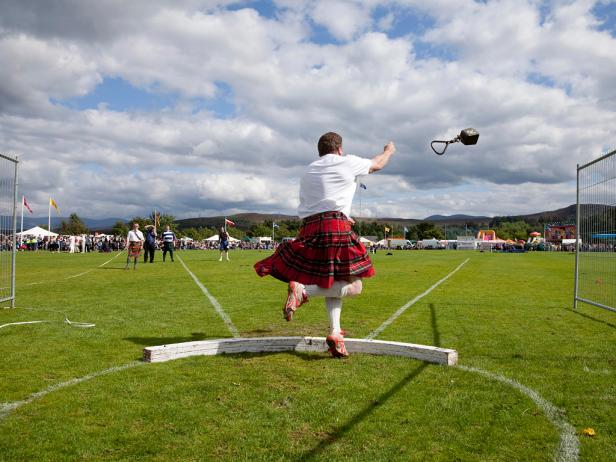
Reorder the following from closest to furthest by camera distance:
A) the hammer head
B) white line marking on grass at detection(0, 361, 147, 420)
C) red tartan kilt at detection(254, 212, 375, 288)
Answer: white line marking on grass at detection(0, 361, 147, 420) → red tartan kilt at detection(254, 212, 375, 288) → the hammer head

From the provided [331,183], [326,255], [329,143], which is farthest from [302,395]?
[329,143]

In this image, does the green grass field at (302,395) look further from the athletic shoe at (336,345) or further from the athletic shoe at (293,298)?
the athletic shoe at (293,298)

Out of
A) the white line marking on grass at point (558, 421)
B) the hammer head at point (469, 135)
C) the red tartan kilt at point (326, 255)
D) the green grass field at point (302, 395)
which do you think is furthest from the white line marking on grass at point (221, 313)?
the hammer head at point (469, 135)

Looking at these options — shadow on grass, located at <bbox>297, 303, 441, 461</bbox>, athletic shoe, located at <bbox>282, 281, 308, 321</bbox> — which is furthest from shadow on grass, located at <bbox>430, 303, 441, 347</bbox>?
athletic shoe, located at <bbox>282, 281, 308, 321</bbox>

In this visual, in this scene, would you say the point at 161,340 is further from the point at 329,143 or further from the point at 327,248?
the point at 329,143

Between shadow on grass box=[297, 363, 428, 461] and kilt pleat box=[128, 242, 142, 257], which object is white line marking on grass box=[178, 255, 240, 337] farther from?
kilt pleat box=[128, 242, 142, 257]

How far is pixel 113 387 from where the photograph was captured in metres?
4.28

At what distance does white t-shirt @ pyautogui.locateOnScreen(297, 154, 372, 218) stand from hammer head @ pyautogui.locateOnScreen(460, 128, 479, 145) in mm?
1086

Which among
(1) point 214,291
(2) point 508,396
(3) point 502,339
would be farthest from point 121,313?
(2) point 508,396

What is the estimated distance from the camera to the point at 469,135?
5430mm

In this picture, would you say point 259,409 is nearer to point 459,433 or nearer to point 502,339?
point 459,433

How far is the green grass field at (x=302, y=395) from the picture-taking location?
3088 millimetres

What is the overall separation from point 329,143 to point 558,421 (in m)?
3.35

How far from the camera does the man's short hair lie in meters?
5.48
